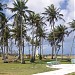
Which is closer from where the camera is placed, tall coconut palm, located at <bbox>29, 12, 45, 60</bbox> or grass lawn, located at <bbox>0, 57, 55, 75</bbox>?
grass lawn, located at <bbox>0, 57, 55, 75</bbox>

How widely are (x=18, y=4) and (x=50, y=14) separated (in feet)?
42.5

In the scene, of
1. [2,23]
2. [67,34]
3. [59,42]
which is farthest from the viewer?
[59,42]

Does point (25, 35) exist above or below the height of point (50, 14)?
below

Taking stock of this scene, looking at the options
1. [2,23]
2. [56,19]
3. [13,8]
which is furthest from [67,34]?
[13,8]

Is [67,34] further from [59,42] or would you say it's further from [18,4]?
[18,4]

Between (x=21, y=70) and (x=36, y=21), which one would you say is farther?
(x=36, y=21)

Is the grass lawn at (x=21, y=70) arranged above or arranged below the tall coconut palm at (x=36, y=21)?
below

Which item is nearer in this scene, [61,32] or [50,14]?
[50,14]

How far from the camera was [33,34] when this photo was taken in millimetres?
69500

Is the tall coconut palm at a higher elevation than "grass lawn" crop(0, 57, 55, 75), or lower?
higher

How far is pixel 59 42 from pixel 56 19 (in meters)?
19.9

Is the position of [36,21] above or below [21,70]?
above

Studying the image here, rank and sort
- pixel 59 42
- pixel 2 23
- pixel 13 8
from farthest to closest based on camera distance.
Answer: pixel 59 42 < pixel 2 23 < pixel 13 8

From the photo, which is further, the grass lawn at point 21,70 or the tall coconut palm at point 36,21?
the tall coconut palm at point 36,21
